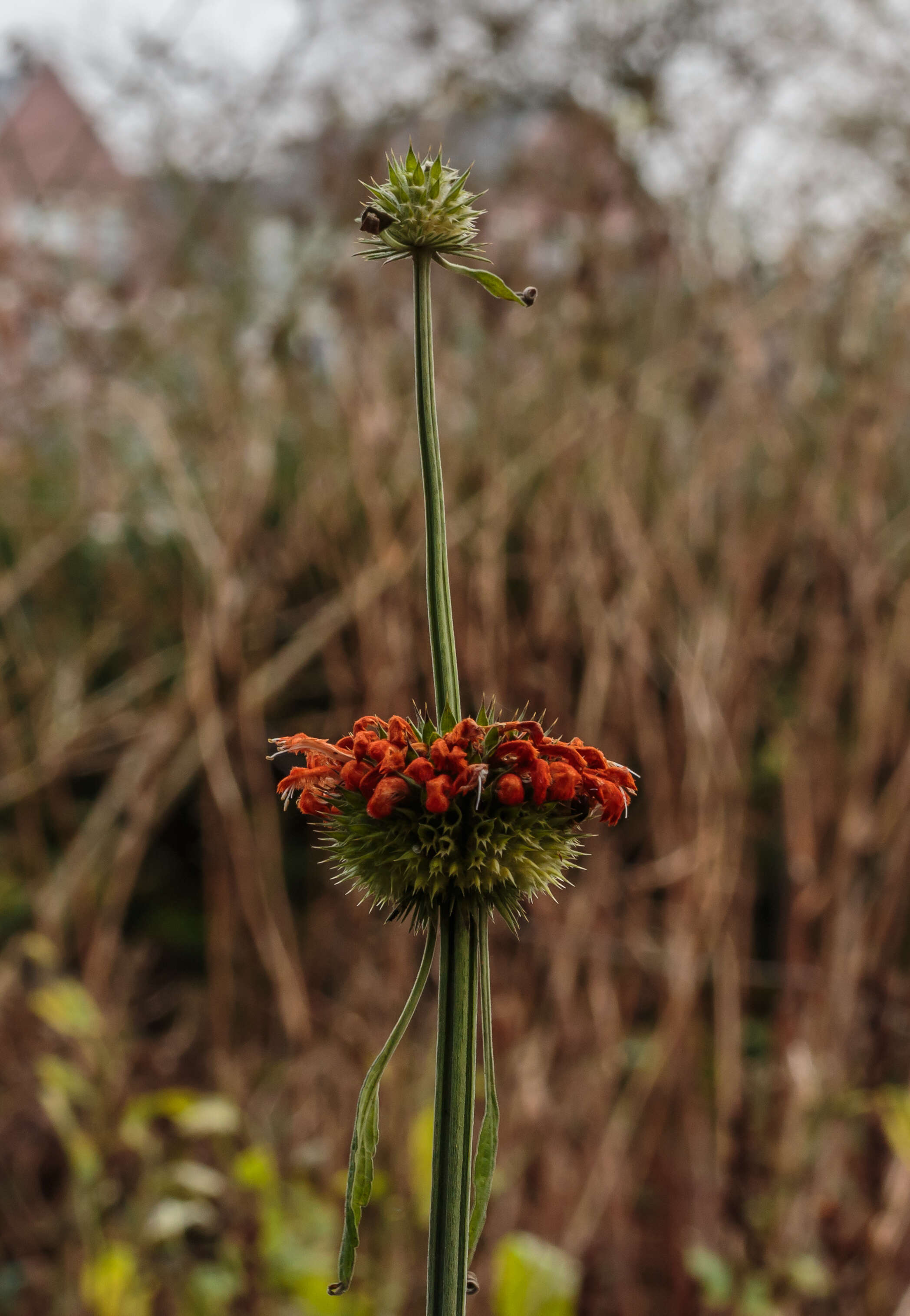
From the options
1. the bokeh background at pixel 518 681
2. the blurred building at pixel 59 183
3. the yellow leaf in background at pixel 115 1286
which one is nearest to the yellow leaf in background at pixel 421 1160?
the bokeh background at pixel 518 681

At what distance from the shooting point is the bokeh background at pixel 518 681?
1.85 meters

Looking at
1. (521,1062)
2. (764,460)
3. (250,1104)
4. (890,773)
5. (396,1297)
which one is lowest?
(396,1297)

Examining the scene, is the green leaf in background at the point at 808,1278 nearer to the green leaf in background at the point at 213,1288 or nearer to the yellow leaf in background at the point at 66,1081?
the green leaf in background at the point at 213,1288

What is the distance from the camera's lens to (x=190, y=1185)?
1516mm

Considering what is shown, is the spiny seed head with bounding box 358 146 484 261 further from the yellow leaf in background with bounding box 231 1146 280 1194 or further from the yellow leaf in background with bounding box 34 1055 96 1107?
the yellow leaf in background with bounding box 34 1055 96 1107

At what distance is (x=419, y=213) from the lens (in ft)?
0.70

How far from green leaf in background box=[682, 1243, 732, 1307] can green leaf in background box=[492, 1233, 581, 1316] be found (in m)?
0.17

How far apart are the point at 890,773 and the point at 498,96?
5.68 feet

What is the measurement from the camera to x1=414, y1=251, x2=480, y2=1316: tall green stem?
18 cm

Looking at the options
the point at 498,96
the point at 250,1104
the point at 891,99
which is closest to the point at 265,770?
the point at 250,1104

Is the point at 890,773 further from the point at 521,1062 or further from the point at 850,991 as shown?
the point at 521,1062

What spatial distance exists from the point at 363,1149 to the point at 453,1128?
3 centimetres

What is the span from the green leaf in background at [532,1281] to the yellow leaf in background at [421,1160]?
Result: 0.51 feet

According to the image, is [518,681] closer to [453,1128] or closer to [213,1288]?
[213,1288]
